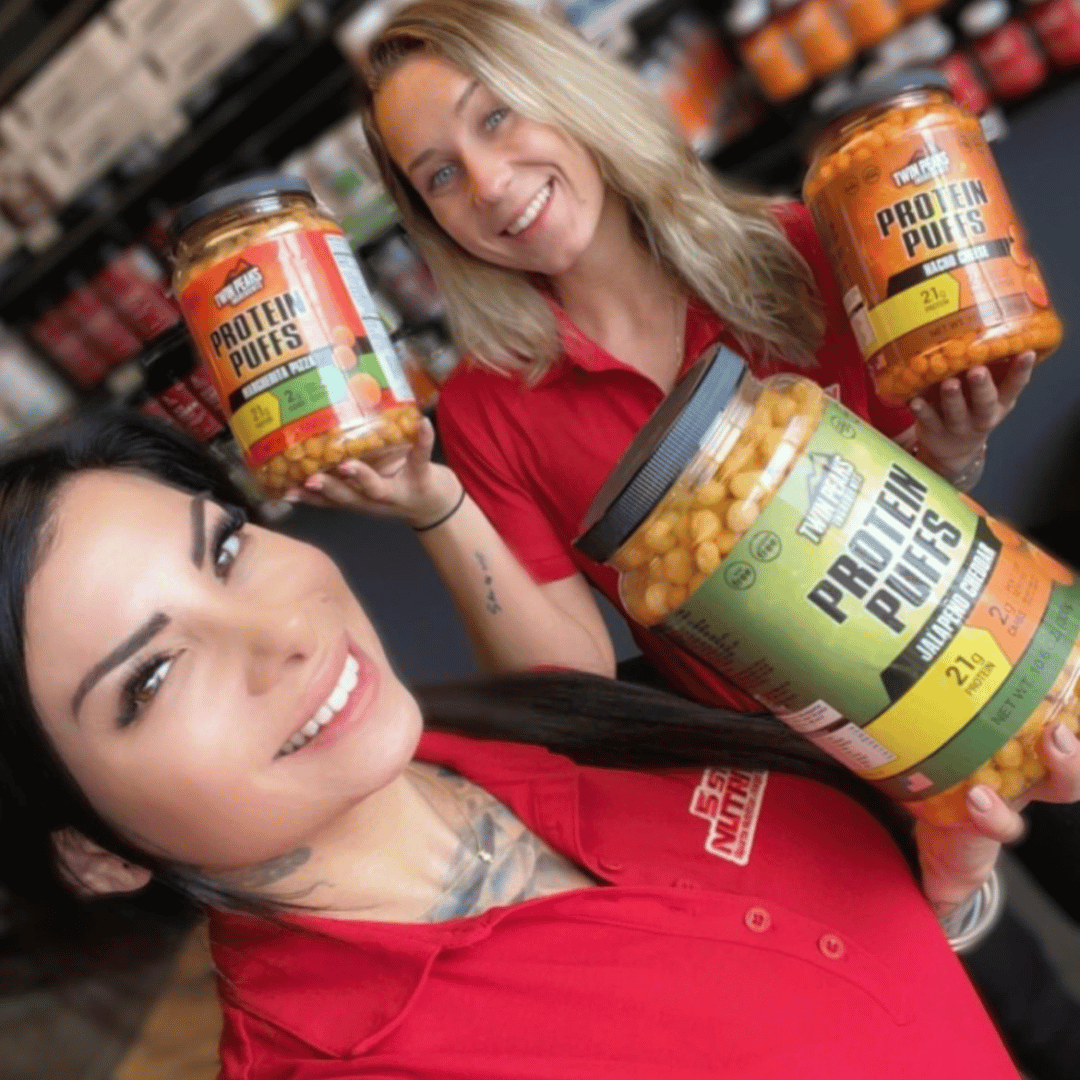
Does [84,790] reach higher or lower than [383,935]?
higher

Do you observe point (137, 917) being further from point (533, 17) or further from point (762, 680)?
point (533, 17)

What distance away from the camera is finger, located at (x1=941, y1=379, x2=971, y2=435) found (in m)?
0.80

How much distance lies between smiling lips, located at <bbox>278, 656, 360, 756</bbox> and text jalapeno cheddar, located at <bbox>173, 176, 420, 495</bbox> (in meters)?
0.22

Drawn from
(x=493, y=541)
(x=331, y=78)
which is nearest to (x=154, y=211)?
(x=331, y=78)

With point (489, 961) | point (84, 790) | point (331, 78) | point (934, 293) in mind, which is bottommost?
point (489, 961)

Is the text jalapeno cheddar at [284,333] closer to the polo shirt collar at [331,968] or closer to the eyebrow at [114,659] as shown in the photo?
the eyebrow at [114,659]

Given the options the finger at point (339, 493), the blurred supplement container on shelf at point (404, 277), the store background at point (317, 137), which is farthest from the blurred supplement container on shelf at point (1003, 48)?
the finger at point (339, 493)

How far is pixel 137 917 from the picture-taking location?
793mm

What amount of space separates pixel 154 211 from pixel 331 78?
574 mm

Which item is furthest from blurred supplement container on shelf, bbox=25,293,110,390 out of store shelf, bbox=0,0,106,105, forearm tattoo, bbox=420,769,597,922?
forearm tattoo, bbox=420,769,597,922

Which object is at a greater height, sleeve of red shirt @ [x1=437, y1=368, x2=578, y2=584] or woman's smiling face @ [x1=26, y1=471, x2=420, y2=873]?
woman's smiling face @ [x1=26, y1=471, x2=420, y2=873]

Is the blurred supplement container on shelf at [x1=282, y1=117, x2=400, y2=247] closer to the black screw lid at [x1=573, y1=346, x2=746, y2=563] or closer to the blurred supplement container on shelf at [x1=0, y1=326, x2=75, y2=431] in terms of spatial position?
the blurred supplement container on shelf at [x1=0, y1=326, x2=75, y2=431]

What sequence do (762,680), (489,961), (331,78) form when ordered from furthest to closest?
(331,78) → (489,961) → (762,680)

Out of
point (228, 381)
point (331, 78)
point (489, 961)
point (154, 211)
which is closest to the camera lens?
point (489, 961)
